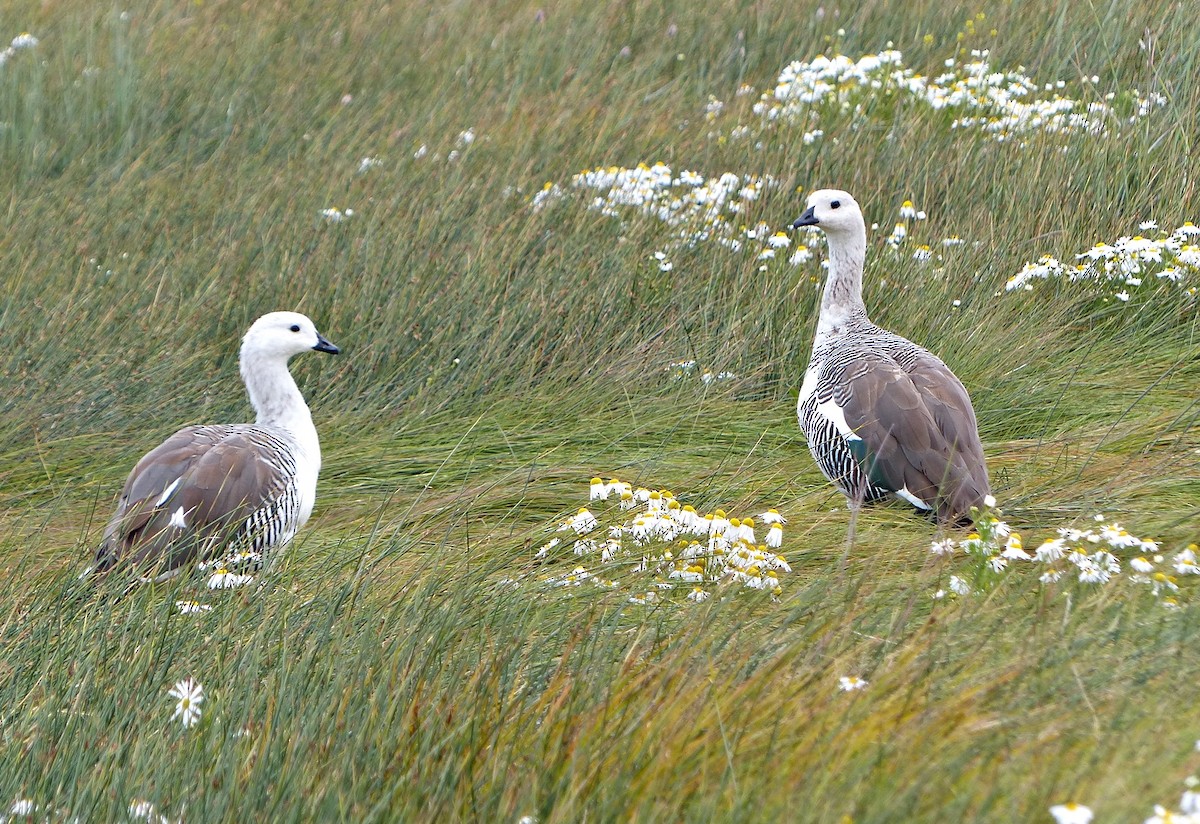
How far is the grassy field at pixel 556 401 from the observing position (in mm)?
3012

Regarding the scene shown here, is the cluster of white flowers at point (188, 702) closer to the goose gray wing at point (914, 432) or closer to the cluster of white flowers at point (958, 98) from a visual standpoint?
the goose gray wing at point (914, 432)

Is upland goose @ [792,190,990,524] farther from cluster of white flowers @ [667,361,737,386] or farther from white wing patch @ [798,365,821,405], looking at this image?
cluster of white flowers @ [667,361,737,386]

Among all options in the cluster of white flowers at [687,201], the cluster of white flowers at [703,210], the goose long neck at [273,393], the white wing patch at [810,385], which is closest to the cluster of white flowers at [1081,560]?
the white wing patch at [810,385]

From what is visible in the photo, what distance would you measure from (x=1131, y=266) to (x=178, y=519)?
4.16 m

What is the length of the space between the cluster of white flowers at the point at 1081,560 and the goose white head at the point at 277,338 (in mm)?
2948

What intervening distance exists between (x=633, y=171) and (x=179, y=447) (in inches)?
132

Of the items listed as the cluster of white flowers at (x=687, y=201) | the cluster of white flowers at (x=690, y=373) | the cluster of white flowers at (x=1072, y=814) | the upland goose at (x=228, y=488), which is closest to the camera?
the cluster of white flowers at (x=1072, y=814)

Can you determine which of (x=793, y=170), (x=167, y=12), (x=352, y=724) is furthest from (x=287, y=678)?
(x=167, y=12)

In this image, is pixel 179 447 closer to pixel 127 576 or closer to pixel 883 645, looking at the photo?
pixel 127 576

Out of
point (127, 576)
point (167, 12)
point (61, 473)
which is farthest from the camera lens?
point (167, 12)

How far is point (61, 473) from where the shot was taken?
6.08m

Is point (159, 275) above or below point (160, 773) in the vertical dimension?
below

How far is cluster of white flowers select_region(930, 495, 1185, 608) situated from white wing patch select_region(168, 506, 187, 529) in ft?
8.30

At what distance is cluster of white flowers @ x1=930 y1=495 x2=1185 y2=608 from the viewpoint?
3570 mm
